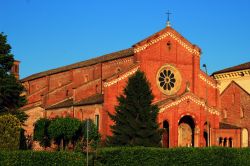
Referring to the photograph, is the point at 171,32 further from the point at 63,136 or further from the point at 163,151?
the point at 163,151

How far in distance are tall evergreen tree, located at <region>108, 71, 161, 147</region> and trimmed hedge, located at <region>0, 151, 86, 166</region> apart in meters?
9.35

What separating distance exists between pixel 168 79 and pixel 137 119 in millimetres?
15458

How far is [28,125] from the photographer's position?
6009cm

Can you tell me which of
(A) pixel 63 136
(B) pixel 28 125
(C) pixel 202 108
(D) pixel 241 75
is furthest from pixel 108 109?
(D) pixel 241 75

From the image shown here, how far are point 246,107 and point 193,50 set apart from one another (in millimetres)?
9370

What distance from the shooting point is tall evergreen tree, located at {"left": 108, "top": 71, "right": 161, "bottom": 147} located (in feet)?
125

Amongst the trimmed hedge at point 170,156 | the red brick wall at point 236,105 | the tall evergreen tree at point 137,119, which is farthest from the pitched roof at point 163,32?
the trimmed hedge at point 170,156

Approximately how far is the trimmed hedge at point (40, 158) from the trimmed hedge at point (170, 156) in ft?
6.20

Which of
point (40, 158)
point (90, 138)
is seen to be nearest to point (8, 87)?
point (90, 138)

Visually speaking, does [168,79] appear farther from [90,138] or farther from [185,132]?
[90,138]

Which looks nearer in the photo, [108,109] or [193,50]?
[108,109]

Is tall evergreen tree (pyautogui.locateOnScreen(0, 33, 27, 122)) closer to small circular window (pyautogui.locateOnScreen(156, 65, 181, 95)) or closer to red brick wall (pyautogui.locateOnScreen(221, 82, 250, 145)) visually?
small circular window (pyautogui.locateOnScreen(156, 65, 181, 95))

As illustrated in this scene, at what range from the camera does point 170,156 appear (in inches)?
1248

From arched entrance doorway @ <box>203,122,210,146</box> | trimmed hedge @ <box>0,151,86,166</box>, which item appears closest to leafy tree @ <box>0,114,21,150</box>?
trimmed hedge @ <box>0,151,86,166</box>
